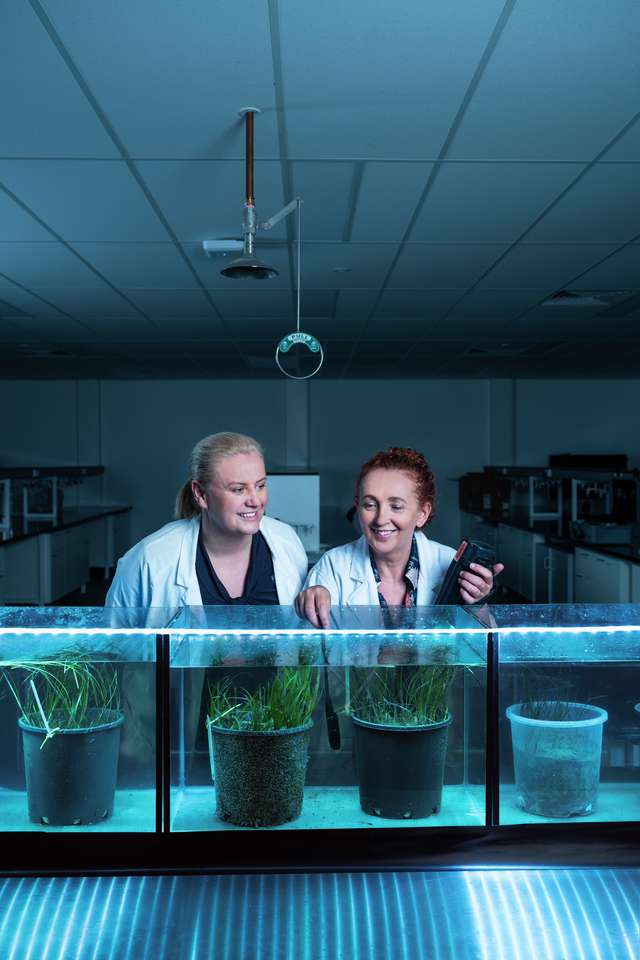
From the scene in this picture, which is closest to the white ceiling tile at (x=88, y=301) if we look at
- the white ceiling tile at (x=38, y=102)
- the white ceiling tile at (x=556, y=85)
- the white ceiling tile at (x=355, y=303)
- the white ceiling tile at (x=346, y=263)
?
the white ceiling tile at (x=346, y=263)

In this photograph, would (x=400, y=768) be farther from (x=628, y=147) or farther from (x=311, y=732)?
(x=628, y=147)

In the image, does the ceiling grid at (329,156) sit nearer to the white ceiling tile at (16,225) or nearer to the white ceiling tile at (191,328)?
the white ceiling tile at (16,225)

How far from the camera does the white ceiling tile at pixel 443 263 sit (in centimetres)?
458

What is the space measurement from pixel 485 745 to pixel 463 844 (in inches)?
6.7

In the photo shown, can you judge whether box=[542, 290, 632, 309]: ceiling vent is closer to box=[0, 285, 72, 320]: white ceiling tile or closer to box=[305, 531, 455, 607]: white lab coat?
box=[0, 285, 72, 320]: white ceiling tile

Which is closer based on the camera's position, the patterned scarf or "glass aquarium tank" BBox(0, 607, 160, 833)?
"glass aquarium tank" BBox(0, 607, 160, 833)

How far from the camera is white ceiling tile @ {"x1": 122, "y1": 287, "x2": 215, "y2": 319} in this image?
5.74 metres

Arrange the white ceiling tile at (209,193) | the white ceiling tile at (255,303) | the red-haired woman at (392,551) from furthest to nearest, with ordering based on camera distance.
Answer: the white ceiling tile at (255,303)
the white ceiling tile at (209,193)
the red-haired woman at (392,551)

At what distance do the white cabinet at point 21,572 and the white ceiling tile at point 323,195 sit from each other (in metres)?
4.75

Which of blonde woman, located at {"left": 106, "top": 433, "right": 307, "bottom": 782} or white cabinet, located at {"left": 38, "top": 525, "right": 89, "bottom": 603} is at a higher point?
blonde woman, located at {"left": 106, "top": 433, "right": 307, "bottom": 782}

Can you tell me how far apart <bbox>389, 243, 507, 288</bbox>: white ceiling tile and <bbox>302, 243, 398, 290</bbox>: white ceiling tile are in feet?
0.37

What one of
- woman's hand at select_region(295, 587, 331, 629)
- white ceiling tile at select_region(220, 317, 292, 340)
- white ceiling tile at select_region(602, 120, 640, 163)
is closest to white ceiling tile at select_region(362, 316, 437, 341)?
white ceiling tile at select_region(220, 317, 292, 340)

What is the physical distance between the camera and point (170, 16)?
2.25 meters

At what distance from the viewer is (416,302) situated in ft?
19.9
